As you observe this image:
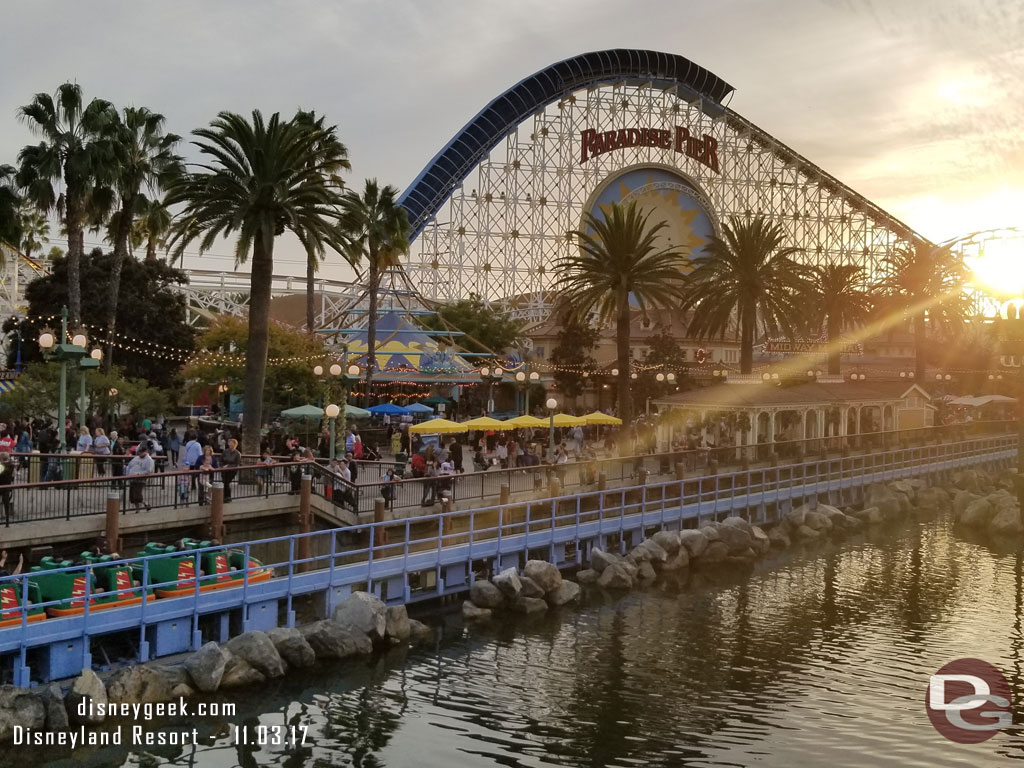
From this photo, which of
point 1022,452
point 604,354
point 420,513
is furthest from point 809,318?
point 420,513

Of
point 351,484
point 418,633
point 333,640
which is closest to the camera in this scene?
point 333,640

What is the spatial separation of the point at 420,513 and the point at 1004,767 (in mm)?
15975

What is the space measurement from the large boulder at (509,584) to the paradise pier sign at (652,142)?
7052 centimetres

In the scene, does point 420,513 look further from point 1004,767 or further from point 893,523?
point 893,523

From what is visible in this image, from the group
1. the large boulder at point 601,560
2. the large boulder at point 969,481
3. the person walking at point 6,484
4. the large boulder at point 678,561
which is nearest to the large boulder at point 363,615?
the person walking at point 6,484

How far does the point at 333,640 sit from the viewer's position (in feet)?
66.9

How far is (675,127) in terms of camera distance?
9794cm

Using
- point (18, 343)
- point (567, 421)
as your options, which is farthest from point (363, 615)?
point (18, 343)

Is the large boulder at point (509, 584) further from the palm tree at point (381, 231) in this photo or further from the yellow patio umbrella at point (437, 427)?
the palm tree at point (381, 231)

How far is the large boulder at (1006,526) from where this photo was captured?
38844 millimetres

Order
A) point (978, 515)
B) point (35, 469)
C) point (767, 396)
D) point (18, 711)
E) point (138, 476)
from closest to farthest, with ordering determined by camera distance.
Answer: point (18, 711), point (138, 476), point (35, 469), point (978, 515), point (767, 396)

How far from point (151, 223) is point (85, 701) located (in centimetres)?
3869

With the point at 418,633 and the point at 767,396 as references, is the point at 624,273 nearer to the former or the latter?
the point at 767,396

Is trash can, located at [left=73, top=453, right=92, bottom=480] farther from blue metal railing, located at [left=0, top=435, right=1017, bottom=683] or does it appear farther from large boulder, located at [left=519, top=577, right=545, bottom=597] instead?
large boulder, located at [left=519, top=577, right=545, bottom=597]
